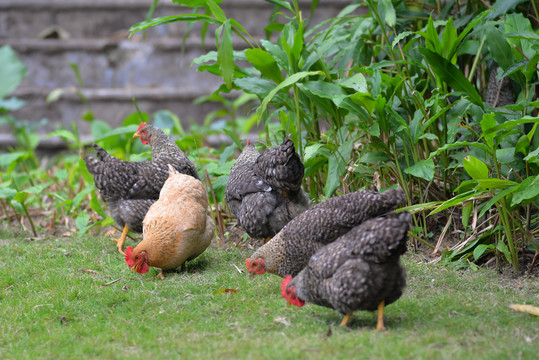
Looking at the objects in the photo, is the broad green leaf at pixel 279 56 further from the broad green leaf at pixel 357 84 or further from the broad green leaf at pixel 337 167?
the broad green leaf at pixel 337 167

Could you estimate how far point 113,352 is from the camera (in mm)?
2869

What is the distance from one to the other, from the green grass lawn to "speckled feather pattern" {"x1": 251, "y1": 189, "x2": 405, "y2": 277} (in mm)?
233

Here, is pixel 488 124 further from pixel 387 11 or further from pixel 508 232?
pixel 387 11

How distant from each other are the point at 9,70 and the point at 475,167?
7426 millimetres

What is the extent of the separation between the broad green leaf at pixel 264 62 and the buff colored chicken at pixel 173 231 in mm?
1056

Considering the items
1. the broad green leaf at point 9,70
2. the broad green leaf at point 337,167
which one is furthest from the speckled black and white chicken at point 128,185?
the broad green leaf at point 9,70

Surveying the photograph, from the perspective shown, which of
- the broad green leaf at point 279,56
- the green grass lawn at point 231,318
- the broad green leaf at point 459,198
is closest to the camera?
the green grass lawn at point 231,318

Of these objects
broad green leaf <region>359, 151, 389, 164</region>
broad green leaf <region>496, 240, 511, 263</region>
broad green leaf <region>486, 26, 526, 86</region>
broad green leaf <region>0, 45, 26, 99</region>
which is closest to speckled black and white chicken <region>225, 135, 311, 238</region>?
broad green leaf <region>359, 151, 389, 164</region>

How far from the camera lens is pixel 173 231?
13.6 ft

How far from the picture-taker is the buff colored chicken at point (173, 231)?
13.5 ft

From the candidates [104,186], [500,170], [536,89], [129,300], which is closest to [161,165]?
[104,186]

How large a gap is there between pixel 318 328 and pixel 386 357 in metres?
0.54

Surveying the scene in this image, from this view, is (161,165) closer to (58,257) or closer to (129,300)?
(58,257)

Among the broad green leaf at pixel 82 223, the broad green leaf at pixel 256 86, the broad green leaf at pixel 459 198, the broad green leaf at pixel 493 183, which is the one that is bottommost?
the broad green leaf at pixel 82 223
